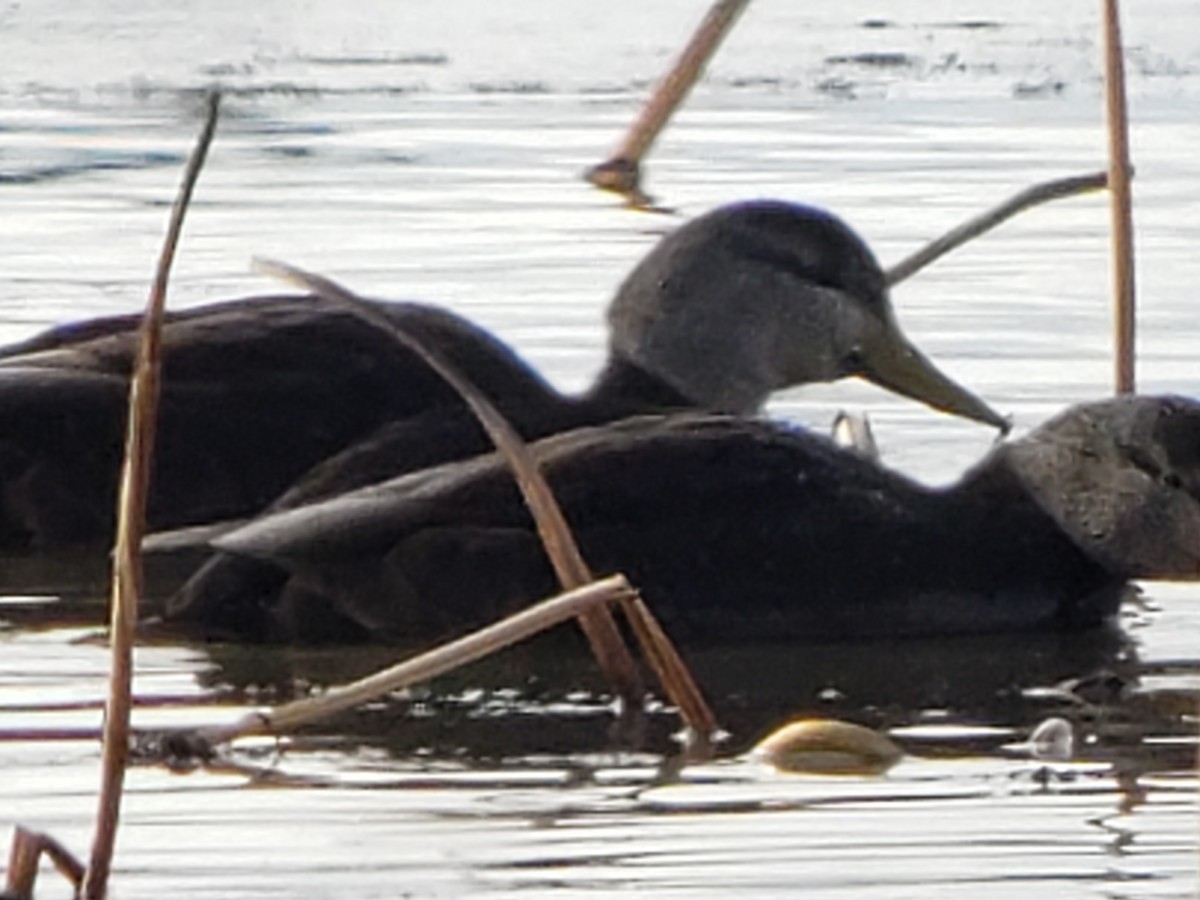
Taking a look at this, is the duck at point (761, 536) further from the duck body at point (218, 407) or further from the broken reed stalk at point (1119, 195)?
the duck body at point (218, 407)

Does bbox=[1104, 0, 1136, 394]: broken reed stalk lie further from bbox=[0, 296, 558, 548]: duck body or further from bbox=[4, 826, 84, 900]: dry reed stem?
bbox=[4, 826, 84, 900]: dry reed stem

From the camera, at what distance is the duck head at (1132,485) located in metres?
7.21

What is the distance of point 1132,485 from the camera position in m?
7.22

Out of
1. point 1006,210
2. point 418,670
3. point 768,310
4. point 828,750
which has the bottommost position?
point 828,750

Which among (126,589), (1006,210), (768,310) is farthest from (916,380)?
(126,589)

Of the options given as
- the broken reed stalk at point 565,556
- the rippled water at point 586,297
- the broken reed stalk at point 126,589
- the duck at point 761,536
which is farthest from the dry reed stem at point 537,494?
the broken reed stalk at point 126,589

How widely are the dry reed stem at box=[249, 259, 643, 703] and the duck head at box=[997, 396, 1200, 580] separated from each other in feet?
3.36

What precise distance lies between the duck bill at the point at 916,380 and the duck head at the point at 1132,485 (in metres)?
1.40

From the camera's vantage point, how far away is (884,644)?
7078 millimetres

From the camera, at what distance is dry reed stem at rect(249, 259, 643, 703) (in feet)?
17.8

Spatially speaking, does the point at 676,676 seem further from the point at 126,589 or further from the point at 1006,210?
the point at 1006,210

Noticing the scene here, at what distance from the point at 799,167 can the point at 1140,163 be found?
3.75 ft

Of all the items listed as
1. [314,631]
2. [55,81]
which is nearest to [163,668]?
[314,631]

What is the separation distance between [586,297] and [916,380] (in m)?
1.87
